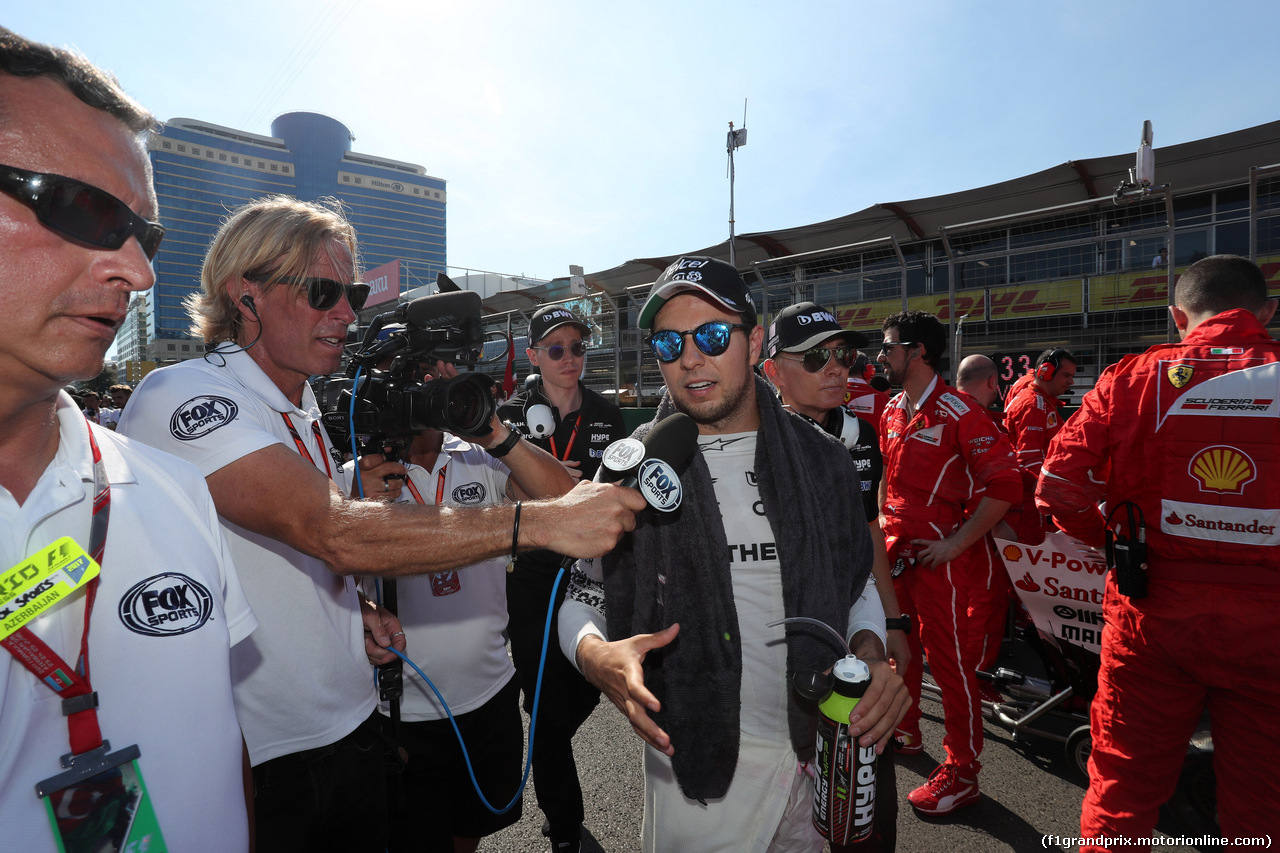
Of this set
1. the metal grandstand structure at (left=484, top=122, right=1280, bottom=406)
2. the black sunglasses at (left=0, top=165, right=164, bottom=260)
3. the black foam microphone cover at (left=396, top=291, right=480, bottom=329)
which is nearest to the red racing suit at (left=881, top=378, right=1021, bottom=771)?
the black foam microphone cover at (left=396, top=291, right=480, bottom=329)

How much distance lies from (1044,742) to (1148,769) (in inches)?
70.1

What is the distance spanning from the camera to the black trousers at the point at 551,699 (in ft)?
8.98

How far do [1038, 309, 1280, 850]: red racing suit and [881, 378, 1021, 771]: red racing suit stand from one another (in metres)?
0.81

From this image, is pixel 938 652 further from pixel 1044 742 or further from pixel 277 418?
pixel 277 418

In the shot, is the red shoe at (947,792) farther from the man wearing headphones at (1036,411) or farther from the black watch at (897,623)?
the man wearing headphones at (1036,411)

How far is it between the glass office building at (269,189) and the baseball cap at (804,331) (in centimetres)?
6202

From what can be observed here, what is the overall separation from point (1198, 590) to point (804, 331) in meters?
1.81

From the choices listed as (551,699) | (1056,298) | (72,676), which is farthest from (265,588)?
(1056,298)

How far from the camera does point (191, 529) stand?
45.3 inches

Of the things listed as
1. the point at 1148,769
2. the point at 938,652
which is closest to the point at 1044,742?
the point at 938,652

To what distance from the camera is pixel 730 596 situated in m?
1.64

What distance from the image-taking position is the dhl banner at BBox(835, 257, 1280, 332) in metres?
5.96

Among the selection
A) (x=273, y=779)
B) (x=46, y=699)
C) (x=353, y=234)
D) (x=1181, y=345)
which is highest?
(x=353, y=234)

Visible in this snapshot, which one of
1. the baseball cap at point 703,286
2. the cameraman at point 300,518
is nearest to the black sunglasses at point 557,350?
the cameraman at point 300,518
